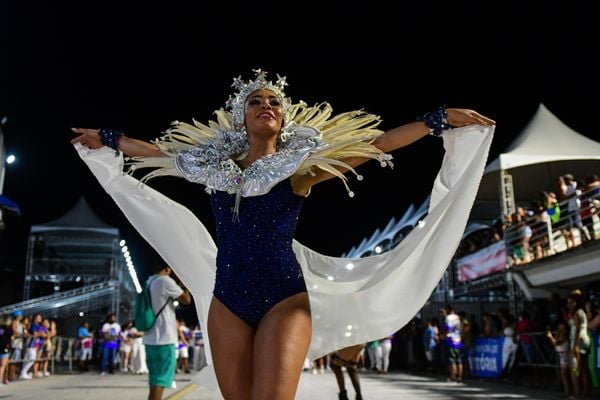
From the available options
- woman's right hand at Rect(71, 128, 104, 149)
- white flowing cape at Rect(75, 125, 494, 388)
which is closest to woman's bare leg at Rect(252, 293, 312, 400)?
white flowing cape at Rect(75, 125, 494, 388)

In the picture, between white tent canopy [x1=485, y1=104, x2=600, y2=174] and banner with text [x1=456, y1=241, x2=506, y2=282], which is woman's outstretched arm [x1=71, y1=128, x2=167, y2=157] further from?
banner with text [x1=456, y1=241, x2=506, y2=282]

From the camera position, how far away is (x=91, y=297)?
966 inches

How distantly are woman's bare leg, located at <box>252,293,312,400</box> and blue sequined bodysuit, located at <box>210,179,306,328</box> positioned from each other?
3.5 inches

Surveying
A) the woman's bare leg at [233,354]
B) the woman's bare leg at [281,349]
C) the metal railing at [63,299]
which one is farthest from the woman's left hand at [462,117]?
the metal railing at [63,299]

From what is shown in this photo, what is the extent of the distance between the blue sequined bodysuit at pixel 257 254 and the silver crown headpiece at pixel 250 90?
21.7 inches

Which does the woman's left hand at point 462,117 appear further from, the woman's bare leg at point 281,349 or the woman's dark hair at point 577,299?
the woman's dark hair at point 577,299

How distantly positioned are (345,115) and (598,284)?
13.0 metres

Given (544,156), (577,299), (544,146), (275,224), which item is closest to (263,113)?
(275,224)

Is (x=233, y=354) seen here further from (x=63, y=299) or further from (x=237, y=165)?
(x=63, y=299)

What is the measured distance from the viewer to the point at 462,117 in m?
3.31

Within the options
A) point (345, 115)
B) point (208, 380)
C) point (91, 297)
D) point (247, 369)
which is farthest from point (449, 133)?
point (91, 297)

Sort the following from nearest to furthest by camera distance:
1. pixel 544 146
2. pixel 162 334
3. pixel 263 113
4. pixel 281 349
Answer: pixel 281 349 < pixel 263 113 < pixel 162 334 < pixel 544 146

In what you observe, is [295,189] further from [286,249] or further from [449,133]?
[449,133]

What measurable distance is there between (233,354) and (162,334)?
148 inches
